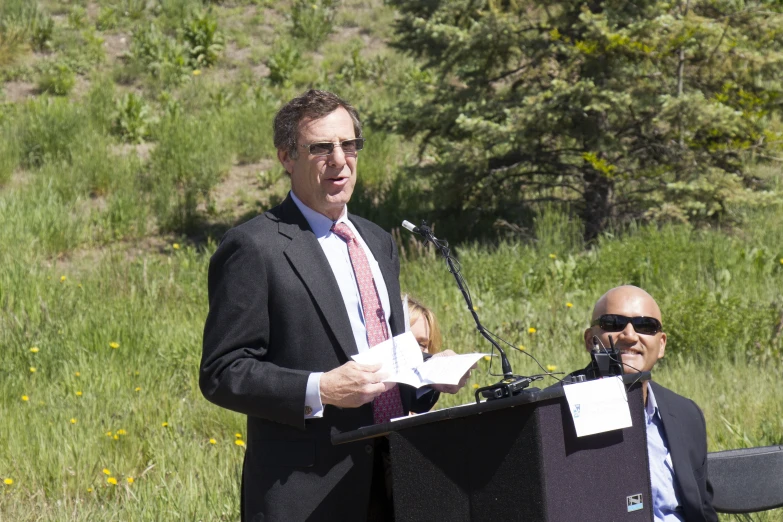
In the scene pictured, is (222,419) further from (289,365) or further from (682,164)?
(682,164)

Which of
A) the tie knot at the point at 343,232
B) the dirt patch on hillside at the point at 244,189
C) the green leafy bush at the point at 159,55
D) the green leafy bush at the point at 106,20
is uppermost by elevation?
the tie knot at the point at 343,232

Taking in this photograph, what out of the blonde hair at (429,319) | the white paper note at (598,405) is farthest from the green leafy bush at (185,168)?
the white paper note at (598,405)

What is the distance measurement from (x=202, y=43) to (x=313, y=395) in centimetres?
1403

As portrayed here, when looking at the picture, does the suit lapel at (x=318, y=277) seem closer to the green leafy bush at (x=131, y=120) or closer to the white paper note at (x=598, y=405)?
the white paper note at (x=598, y=405)

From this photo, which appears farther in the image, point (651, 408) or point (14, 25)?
point (14, 25)

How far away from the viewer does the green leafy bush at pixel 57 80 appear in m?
13.9

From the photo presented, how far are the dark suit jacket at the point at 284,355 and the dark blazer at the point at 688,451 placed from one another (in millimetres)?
1313

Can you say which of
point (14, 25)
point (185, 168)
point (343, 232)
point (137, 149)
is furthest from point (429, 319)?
point (14, 25)

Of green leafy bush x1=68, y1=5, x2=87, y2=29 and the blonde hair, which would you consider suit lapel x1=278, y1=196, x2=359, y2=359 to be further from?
green leafy bush x1=68, y1=5, x2=87, y2=29

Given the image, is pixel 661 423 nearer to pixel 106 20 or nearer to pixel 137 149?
pixel 137 149

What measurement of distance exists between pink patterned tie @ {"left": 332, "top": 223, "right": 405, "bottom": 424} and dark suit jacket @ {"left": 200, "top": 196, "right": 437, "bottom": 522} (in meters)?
0.07

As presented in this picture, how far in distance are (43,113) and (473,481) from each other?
11.6m

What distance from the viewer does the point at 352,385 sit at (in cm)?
236

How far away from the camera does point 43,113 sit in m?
12.4
